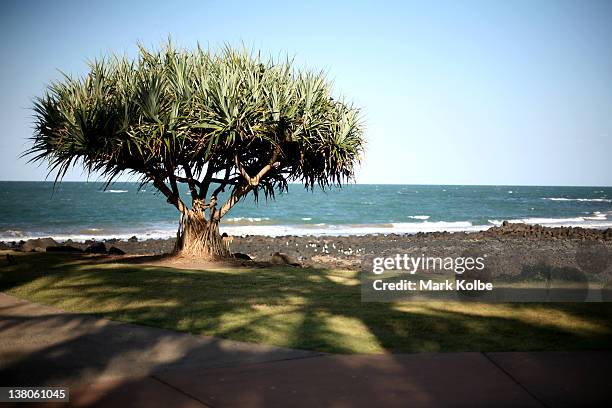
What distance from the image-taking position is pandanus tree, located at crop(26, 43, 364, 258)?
517 inches

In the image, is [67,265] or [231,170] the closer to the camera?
[67,265]

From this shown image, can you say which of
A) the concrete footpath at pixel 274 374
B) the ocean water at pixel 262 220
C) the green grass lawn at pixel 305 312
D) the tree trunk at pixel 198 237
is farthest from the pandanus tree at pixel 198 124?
the ocean water at pixel 262 220

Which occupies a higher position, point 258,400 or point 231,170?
point 231,170

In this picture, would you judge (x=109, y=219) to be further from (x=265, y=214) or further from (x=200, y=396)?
(x=200, y=396)

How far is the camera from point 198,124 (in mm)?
13016

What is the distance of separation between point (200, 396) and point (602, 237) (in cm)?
2959

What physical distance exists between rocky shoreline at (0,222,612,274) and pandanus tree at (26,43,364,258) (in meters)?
5.38

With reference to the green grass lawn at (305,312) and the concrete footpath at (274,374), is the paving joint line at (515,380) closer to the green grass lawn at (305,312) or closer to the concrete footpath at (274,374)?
the concrete footpath at (274,374)

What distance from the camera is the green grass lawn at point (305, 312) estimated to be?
656cm

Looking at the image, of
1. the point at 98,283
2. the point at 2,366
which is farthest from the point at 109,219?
the point at 2,366

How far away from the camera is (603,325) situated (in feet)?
23.9

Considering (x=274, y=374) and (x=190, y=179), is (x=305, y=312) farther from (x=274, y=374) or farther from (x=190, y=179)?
(x=190, y=179)
